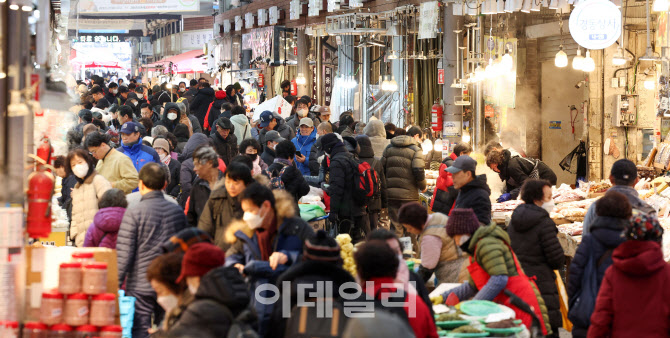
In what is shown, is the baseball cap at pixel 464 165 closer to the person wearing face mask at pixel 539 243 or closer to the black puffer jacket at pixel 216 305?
the person wearing face mask at pixel 539 243

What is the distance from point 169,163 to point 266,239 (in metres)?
5.63

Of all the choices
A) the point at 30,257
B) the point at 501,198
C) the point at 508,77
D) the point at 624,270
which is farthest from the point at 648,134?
the point at 30,257

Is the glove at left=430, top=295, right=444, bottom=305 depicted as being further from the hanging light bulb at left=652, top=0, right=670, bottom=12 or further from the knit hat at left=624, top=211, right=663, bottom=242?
the hanging light bulb at left=652, top=0, right=670, bottom=12

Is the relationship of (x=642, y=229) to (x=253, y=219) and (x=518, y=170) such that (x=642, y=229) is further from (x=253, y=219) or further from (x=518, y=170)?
(x=518, y=170)

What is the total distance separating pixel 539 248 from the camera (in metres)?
7.60

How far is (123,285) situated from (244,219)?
5.14 ft

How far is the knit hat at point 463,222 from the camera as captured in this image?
649 centimetres

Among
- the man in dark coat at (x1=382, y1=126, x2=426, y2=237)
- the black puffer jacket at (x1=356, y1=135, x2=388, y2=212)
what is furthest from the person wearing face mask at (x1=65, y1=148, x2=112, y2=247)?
the man in dark coat at (x1=382, y1=126, x2=426, y2=237)

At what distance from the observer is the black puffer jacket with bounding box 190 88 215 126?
1762cm

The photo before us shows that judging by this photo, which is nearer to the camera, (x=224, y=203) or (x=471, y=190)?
(x=224, y=203)

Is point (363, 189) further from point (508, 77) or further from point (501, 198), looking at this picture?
point (508, 77)

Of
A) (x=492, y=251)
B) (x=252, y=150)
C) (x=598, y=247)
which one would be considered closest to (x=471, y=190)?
(x=598, y=247)

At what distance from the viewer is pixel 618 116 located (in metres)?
15.8

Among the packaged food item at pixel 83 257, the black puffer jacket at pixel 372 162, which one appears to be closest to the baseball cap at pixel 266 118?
the black puffer jacket at pixel 372 162
